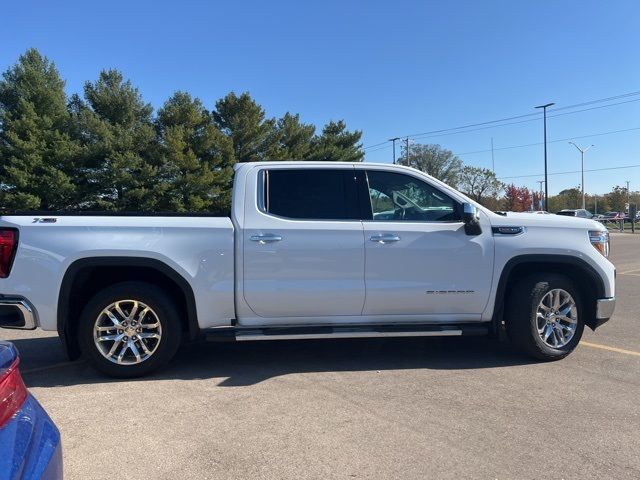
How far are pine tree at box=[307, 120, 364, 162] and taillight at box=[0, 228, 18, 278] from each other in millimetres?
37844

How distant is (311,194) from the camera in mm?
5125

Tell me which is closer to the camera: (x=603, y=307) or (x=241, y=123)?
(x=603, y=307)

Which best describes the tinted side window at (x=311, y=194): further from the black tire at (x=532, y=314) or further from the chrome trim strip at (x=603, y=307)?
the chrome trim strip at (x=603, y=307)

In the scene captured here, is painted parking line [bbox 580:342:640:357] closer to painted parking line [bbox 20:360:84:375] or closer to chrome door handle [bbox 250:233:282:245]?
chrome door handle [bbox 250:233:282:245]

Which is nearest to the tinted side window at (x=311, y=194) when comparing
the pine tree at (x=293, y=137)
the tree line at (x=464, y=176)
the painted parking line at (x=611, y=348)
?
the painted parking line at (x=611, y=348)

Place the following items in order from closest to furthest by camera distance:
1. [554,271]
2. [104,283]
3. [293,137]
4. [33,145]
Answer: [104,283], [554,271], [33,145], [293,137]

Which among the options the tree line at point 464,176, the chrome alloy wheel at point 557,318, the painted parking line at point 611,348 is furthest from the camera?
the tree line at point 464,176

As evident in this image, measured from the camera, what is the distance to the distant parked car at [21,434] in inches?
71.2

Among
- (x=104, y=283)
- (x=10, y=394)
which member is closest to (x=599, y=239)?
(x=104, y=283)

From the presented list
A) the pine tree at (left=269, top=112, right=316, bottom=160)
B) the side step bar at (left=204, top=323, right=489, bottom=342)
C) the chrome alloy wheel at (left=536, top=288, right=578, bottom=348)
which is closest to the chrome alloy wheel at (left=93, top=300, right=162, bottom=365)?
the side step bar at (left=204, top=323, right=489, bottom=342)

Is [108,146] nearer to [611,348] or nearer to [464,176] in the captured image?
[611,348]

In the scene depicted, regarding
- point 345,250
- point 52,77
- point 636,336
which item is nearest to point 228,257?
point 345,250

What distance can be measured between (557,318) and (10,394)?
4807mm

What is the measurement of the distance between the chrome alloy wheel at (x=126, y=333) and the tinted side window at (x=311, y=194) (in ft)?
4.94
